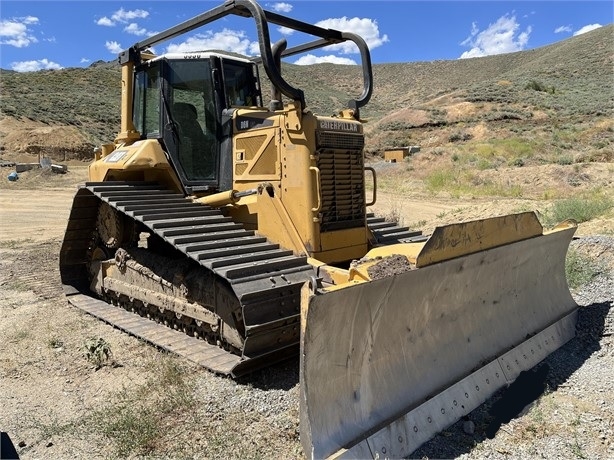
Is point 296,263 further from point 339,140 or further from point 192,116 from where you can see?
point 192,116

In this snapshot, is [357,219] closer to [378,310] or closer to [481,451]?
[378,310]

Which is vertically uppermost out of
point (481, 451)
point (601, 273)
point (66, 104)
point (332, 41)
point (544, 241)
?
point (66, 104)

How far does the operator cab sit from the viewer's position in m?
6.04

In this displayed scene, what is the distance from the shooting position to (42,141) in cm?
3039

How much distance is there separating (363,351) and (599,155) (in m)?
21.9

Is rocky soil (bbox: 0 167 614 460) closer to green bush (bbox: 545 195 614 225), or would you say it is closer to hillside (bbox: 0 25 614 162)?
green bush (bbox: 545 195 614 225)

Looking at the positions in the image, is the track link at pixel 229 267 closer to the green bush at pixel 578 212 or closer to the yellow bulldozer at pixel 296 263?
the yellow bulldozer at pixel 296 263

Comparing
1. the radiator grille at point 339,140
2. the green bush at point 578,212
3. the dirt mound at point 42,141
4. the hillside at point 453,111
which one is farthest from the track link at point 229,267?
the dirt mound at point 42,141

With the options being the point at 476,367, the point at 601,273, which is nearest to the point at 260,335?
the point at 476,367

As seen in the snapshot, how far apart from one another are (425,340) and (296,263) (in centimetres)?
135

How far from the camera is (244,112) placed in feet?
18.7

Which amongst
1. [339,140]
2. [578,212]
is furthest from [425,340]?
[578,212]

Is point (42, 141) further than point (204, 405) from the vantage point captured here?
Yes

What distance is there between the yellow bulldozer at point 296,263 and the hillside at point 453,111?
19.2 m
